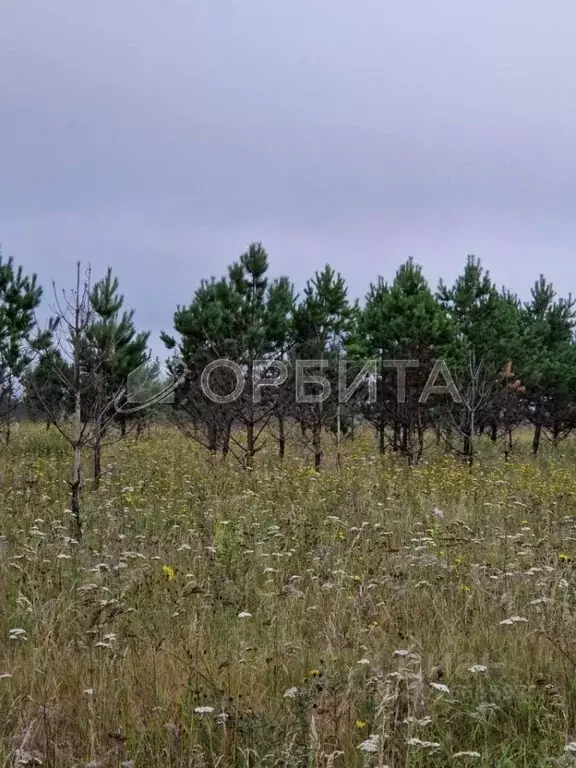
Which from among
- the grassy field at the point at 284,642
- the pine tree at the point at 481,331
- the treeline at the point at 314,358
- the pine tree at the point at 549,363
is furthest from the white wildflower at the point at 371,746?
the pine tree at the point at 549,363

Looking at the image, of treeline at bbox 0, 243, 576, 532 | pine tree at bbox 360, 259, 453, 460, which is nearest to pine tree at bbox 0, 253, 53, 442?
treeline at bbox 0, 243, 576, 532

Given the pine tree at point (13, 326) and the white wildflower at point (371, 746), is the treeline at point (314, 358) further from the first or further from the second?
the white wildflower at point (371, 746)

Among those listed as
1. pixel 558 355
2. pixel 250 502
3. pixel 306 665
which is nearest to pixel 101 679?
pixel 306 665

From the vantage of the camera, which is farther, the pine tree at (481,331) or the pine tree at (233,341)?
the pine tree at (481,331)

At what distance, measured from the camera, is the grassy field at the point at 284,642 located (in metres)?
2.42

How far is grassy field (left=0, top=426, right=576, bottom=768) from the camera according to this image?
2.42 metres

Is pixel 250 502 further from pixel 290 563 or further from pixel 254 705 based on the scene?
pixel 254 705

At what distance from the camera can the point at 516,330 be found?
685 inches

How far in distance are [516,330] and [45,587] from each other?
16.0 m

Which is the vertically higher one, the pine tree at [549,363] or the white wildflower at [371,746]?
the pine tree at [549,363]

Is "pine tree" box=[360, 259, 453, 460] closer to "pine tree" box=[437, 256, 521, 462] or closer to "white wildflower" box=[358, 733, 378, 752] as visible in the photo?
"pine tree" box=[437, 256, 521, 462]

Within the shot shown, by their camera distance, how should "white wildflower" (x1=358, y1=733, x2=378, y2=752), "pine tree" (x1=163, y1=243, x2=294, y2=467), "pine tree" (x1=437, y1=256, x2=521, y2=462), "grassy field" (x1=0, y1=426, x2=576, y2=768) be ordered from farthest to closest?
"pine tree" (x1=437, y1=256, x2=521, y2=462)
"pine tree" (x1=163, y1=243, x2=294, y2=467)
"grassy field" (x1=0, y1=426, x2=576, y2=768)
"white wildflower" (x1=358, y1=733, x2=378, y2=752)

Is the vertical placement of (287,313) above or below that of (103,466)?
above

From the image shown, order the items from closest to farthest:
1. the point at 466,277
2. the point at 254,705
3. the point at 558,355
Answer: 1. the point at 254,705
2. the point at 466,277
3. the point at 558,355
